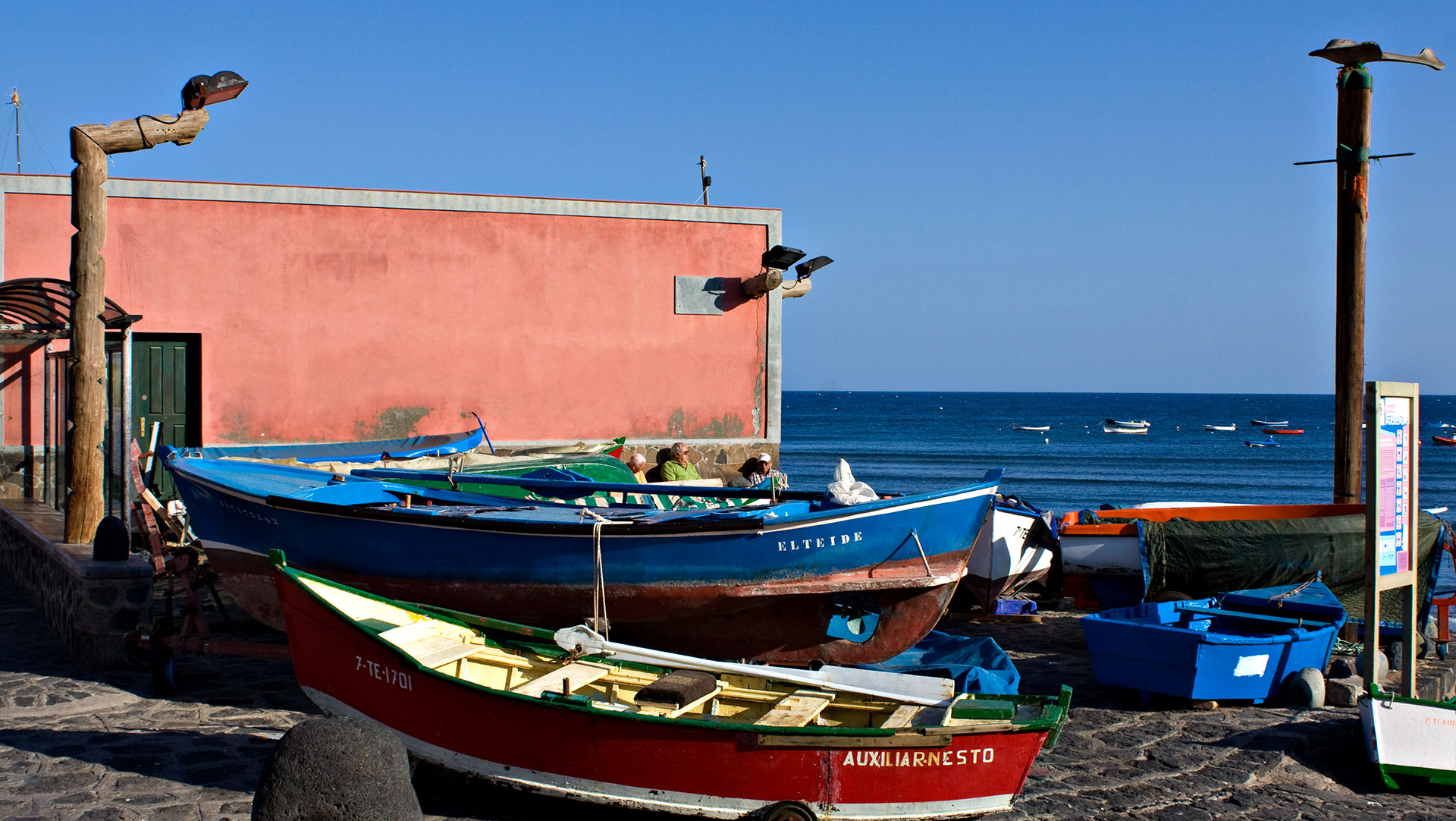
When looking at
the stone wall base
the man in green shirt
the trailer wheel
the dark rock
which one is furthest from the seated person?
the dark rock

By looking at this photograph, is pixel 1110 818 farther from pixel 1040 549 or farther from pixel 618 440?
pixel 618 440

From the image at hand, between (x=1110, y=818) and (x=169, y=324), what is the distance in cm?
1214

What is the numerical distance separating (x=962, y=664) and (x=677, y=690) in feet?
8.60

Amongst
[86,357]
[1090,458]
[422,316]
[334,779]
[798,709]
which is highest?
[422,316]

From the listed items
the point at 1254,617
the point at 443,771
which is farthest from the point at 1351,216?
the point at 443,771

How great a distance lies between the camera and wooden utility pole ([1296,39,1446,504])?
10234 millimetres

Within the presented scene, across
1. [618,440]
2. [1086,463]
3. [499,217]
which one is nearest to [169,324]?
[499,217]

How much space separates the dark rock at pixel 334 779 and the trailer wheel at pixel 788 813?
165cm

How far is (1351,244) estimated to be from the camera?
34.2 feet

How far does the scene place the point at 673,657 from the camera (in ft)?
20.0

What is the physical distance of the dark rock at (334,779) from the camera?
385cm

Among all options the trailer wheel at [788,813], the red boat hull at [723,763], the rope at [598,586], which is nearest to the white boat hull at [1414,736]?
the red boat hull at [723,763]

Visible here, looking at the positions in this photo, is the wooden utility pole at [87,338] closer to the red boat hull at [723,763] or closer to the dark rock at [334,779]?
the red boat hull at [723,763]

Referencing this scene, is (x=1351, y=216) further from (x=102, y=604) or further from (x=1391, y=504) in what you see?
(x=102, y=604)
